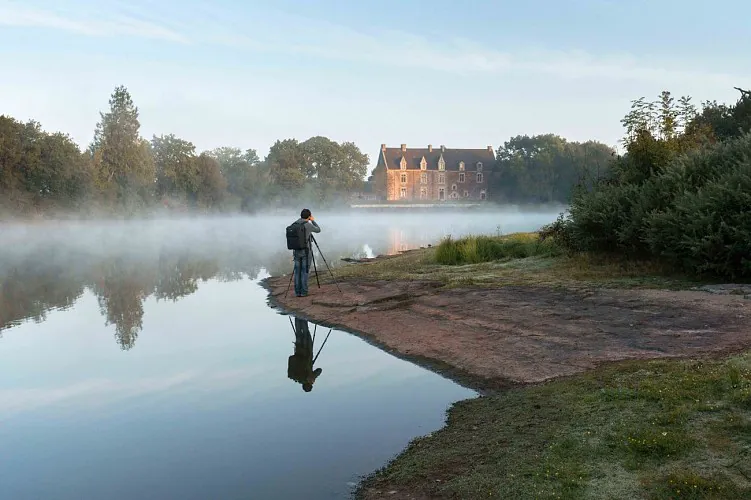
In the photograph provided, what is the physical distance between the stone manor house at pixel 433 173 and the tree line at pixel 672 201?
126 meters

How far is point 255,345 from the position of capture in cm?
1280

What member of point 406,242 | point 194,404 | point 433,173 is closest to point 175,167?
point 406,242

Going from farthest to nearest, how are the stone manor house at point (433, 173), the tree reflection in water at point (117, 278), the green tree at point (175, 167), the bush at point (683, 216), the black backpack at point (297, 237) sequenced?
the stone manor house at point (433, 173) → the green tree at point (175, 167) → the tree reflection in water at point (117, 278) → the black backpack at point (297, 237) → the bush at point (683, 216)

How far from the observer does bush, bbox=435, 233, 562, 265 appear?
22.6 m

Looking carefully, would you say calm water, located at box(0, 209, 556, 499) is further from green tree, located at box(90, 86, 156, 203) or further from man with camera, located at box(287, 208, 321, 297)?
green tree, located at box(90, 86, 156, 203)

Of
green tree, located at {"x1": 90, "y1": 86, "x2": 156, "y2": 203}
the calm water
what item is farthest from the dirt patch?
green tree, located at {"x1": 90, "y1": 86, "x2": 156, "y2": 203}

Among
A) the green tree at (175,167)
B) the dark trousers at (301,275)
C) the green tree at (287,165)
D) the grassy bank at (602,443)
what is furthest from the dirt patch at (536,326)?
the green tree at (287,165)

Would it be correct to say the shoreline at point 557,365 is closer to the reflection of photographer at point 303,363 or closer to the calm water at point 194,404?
the calm water at point 194,404

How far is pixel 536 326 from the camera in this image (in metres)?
11.5

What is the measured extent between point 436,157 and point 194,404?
14652cm

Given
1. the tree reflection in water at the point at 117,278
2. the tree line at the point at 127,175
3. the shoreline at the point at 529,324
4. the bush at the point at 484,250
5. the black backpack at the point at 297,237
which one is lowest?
the tree reflection in water at the point at 117,278

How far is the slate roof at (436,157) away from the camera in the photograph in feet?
493

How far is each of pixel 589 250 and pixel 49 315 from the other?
14.6 meters

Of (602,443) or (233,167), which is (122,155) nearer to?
(233,167)
